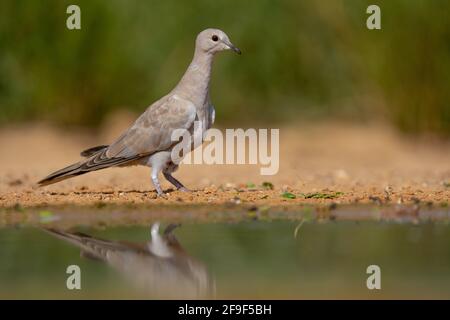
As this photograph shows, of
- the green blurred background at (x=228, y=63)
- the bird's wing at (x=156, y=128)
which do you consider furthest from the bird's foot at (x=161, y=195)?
the green blurred background at (x=228, y=63)

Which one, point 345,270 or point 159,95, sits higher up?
point 159,95

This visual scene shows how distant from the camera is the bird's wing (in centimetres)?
754

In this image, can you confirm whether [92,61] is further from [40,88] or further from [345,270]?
[345,270]

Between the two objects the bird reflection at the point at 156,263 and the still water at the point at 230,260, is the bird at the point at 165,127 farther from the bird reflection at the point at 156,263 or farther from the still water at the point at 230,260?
the bird reflection at the point at 156,263

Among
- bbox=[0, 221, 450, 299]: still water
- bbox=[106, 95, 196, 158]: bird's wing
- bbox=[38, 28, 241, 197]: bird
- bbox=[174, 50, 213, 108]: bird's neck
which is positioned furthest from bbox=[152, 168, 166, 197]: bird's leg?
bbox=[0, 221, 450, 299]: still water

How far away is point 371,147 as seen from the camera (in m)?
12.7

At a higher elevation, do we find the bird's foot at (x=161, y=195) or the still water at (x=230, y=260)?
the bird's foot at (x=161, y=195)

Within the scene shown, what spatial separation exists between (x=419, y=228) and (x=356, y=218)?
0.55 m

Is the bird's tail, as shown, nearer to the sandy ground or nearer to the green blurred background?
the sandy ground

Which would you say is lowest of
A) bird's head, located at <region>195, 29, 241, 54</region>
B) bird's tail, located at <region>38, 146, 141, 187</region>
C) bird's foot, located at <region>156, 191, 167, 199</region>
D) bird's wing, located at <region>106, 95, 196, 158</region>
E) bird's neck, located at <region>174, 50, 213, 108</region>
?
bird's foot, located at <region>156, 191, 167, 199</region>

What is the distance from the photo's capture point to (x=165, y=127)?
24.8 ft

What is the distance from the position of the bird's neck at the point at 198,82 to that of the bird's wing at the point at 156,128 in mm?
72

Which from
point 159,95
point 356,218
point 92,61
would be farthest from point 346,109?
point 356,218

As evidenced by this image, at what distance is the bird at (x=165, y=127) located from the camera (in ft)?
24.8
